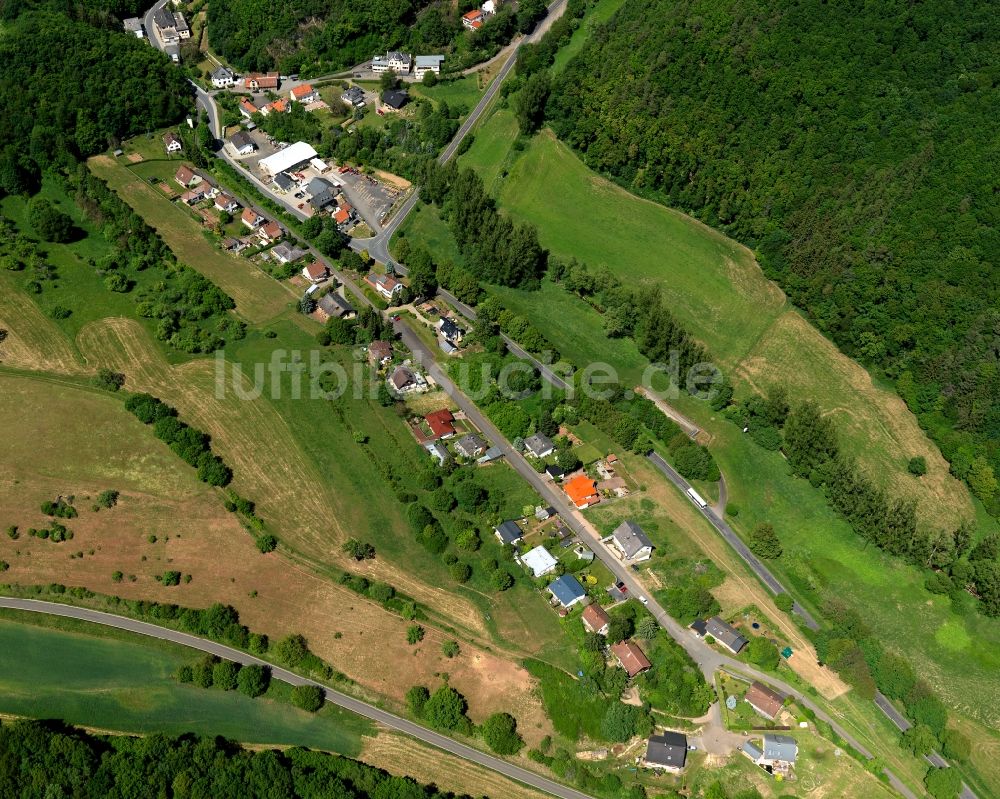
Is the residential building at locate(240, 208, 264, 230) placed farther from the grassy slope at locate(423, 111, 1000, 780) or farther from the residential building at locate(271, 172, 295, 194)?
the grassy slope at locate(423, 111, 1000, 780)

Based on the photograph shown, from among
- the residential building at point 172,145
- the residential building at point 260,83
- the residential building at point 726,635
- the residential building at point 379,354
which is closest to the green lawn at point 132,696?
the residential building at point 726,635

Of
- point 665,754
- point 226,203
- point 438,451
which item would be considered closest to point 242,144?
point 226,203

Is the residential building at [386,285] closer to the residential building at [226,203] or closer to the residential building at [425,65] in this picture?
the residential building at [226,203]

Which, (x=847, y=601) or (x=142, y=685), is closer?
(x=142, y=685)

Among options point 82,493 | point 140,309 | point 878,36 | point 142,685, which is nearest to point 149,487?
point 82,493

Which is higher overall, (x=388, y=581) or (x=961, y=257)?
(x=961, y=257)

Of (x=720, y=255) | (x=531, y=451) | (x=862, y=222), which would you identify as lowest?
(x=531, y=451)

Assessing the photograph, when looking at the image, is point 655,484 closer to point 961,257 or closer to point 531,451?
point 531,451
